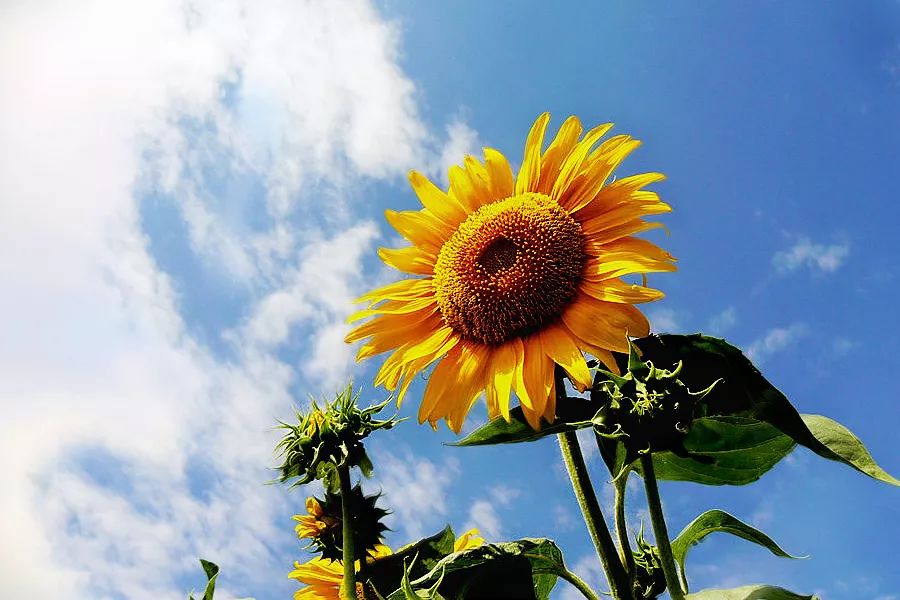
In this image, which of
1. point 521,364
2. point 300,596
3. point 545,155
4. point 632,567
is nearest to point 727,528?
point 632,567

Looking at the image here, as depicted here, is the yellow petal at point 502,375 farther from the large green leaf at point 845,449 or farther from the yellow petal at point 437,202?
the large green leaf at point 845,449

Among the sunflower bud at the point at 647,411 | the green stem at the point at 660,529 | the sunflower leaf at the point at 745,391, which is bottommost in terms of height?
the green stem at the point at 660,529

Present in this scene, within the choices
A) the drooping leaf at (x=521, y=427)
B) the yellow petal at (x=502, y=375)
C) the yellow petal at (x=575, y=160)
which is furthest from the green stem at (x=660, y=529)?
the yellow petal at (x=575, y=160)

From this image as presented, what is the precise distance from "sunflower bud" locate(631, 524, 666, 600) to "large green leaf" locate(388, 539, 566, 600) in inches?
16.0

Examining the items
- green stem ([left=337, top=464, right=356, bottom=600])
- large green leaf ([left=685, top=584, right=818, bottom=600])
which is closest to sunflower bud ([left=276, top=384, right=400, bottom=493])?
green stem ([left=337, top=464, right=356, bottom=600])

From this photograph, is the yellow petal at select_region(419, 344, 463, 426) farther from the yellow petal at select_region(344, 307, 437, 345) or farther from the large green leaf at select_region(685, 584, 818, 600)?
the large green leaf at select_region(685, 584, 818, 600)

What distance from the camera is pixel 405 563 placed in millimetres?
2654

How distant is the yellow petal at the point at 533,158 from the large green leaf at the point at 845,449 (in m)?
1.34

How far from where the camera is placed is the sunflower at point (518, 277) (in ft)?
8.27

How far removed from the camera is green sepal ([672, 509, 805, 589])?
2799 mm

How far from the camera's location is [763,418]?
7.44 ft

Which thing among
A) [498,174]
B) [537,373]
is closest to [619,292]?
[537,373]

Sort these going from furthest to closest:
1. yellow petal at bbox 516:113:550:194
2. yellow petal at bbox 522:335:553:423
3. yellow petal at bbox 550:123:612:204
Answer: yellow petal at bbox 516:113:550:194, yellow petal at bbox 550:123:612:204, yellow petal at bbox 522:335:553:423

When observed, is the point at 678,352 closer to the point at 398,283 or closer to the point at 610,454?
the point at 610,454
